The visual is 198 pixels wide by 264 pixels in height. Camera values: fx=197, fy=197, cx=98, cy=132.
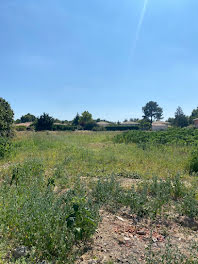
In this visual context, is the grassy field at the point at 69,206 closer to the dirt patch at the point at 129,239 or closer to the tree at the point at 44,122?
the dirt patch at the point at 129,239

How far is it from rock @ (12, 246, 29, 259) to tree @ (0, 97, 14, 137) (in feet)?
41.8

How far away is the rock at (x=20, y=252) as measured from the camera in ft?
7.64

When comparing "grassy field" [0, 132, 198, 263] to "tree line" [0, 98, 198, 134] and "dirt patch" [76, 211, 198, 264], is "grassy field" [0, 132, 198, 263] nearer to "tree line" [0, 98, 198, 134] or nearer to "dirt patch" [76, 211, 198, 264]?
"dirt patch" [76, 211, 198, 264]

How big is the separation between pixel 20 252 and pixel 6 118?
14.4m

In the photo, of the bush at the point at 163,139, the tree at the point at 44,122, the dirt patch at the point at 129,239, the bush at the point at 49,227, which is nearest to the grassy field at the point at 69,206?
the bush at the point at 49,227

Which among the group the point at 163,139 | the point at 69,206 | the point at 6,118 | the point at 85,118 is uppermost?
the point at 85,118

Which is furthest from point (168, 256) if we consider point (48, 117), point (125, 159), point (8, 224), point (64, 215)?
point (48, 117)

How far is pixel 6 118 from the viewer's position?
15.1m

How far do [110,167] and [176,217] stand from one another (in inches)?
153

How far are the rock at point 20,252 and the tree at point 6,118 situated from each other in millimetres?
12739

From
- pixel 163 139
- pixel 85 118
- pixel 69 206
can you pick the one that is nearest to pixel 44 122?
pixel 85 118

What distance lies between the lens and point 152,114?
69.8m

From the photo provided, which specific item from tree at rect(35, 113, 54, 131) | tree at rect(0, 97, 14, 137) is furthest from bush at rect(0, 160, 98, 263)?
tree at rect(35, 113, 54, 131)

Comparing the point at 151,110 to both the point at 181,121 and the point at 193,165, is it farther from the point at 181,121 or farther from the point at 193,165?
the point at 193,165
